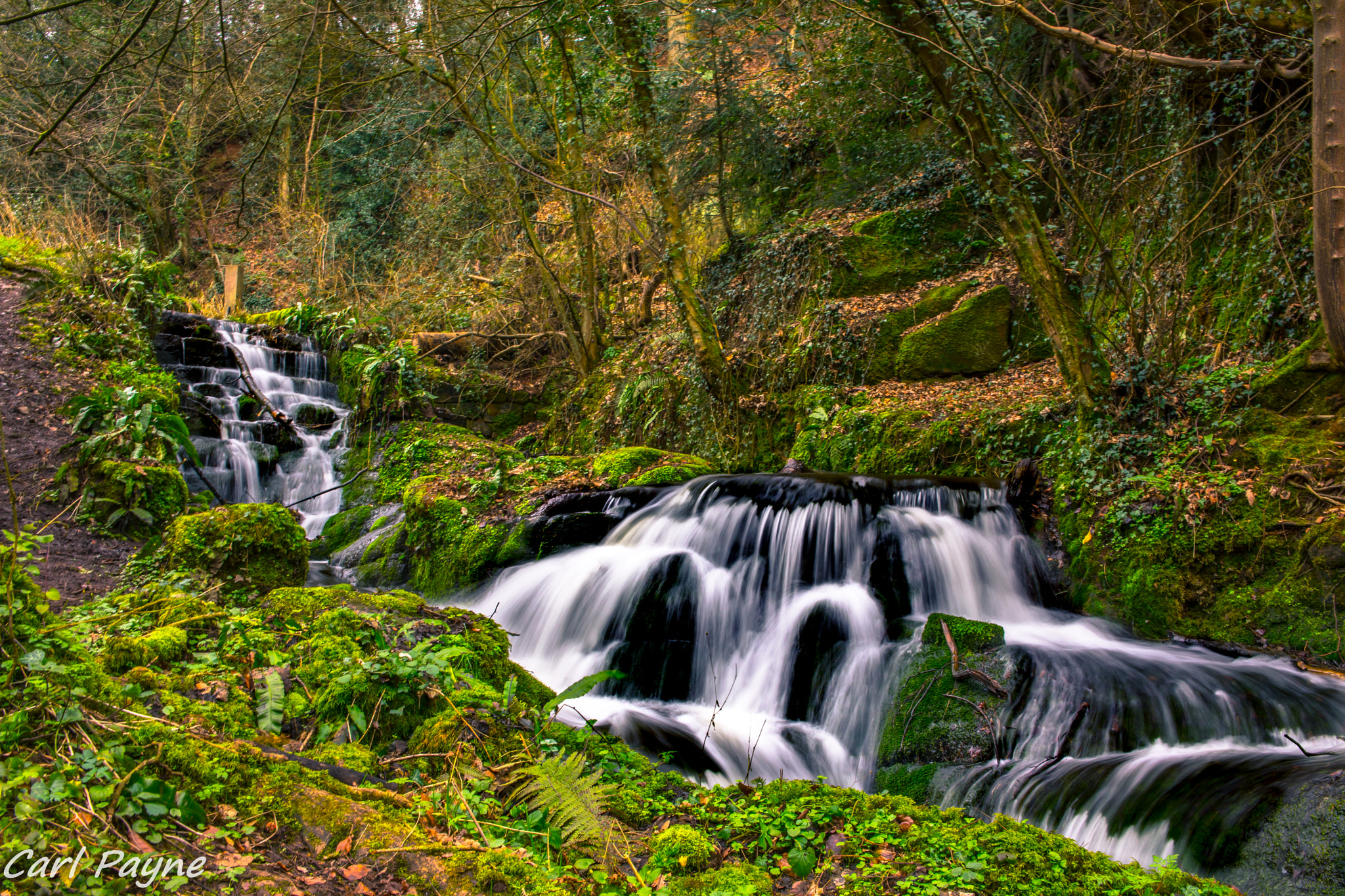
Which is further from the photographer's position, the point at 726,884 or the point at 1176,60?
the point at 1176,60

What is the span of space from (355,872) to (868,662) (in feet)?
14.1

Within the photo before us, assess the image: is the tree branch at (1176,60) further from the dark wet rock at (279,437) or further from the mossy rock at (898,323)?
the dark wet rock at (279,437)

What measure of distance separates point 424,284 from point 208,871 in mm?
17147

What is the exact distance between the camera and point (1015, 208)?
7.28 meters

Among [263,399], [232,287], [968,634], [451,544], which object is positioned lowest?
[451,544]

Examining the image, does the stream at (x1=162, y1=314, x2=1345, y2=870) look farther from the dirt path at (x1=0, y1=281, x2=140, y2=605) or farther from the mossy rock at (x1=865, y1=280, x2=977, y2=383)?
the mossy rock at (x1=865, y1=280, x2=977, y2=383)

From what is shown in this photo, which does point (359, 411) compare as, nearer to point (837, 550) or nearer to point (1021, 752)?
point (837, 550)

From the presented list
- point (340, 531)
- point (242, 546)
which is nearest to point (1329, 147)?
point (242, 546)

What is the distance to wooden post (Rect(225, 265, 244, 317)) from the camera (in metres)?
18.2

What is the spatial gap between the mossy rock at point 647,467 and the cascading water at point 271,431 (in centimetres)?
428

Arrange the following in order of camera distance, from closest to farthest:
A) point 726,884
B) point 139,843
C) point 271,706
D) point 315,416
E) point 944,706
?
point 139,843 < point 726,884 < point 271,706 < point 944,706 < point 315,416

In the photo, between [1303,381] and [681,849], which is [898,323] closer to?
[1303,381]

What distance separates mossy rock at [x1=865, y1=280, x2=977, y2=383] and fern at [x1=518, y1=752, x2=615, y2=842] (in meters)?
8.48

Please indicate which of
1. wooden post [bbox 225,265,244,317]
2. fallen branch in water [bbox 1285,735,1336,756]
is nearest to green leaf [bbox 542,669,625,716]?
fallen branch in water [bbox 1285,735,1336,756]
